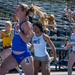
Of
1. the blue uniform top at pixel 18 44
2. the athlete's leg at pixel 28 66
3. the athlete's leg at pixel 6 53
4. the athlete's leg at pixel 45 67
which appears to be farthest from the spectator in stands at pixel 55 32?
the athlete's leg at pixel 28 66

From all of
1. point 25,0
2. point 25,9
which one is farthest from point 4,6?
point 25,9

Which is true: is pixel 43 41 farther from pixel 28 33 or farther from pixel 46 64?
pixel 28 33

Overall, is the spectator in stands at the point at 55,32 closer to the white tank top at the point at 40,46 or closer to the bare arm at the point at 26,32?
the white tank top at the point at 40,46

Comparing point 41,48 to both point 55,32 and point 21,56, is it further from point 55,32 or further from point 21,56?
point 55,32

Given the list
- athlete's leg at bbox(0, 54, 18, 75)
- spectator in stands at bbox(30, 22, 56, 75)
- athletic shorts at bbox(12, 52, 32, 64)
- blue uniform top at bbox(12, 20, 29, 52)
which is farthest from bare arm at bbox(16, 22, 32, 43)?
spectator in stands at bbox(30, 22, 56, 75)

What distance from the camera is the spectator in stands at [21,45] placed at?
20.7 feet

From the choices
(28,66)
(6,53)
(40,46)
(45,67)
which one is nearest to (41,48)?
(40,46)

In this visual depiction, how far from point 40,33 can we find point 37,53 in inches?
20.1

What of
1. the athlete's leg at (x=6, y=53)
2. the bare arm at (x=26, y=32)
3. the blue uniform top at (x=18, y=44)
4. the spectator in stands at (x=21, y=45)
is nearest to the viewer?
the bare arm at (x=26, y=32)

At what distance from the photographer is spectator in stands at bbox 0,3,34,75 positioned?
632 cm

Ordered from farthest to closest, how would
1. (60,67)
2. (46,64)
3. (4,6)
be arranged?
(4,6)
(60,67)
(46,64)

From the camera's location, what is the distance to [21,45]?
6.55 meters

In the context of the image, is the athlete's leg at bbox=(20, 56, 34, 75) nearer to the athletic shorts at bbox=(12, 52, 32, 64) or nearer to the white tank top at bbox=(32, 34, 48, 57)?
the athletic shorts at bbox=(12, 52, 32, 64)

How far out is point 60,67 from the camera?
39.3 feet
